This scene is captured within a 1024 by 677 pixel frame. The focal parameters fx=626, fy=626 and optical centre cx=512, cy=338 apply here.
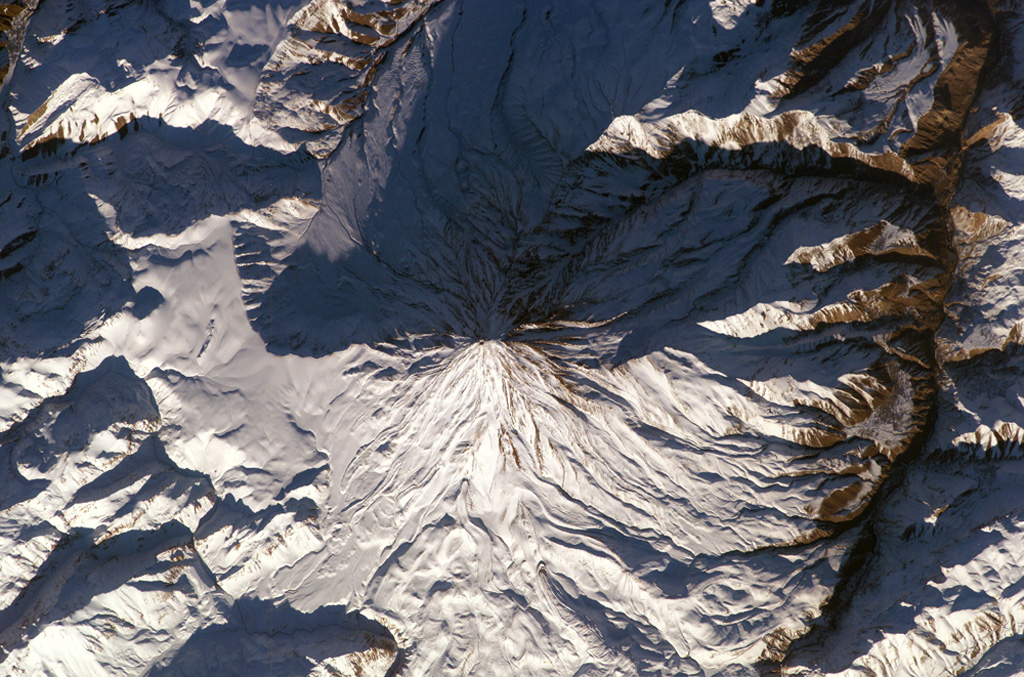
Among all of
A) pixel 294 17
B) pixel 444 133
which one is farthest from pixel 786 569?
pixel 294 17

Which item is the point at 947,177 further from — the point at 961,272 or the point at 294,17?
the point at 294,17

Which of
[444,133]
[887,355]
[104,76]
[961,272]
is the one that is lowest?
[887,355]

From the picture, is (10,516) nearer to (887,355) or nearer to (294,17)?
(294,17)

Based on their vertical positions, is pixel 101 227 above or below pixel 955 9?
below

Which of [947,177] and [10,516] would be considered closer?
[947,177]

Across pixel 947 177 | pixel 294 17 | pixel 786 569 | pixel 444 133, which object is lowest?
pixel 786 569

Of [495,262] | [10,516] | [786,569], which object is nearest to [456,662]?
[786,569]
